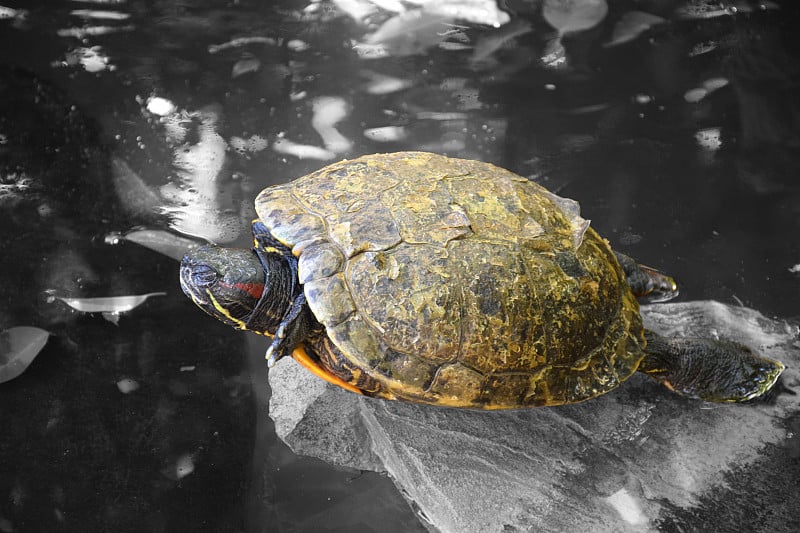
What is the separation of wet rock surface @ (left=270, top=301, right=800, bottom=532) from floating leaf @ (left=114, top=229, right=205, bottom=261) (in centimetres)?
81

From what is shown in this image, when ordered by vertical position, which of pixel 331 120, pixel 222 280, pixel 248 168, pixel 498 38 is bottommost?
pixel 248 168

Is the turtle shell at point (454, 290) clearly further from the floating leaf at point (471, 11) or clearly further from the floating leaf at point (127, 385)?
the floating leaf at point (471, 11)

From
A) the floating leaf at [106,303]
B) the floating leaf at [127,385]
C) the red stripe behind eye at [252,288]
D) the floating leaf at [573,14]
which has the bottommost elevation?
the floating leaf at [127,385]

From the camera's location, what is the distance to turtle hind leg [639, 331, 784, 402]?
245 centimetres

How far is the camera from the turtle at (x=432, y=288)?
2049 mm

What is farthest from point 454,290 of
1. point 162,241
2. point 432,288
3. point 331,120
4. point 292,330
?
point 331,120

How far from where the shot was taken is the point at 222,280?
2182 millimetres

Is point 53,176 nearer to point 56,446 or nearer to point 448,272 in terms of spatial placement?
point 56,446

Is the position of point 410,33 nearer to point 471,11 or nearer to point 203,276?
point 471,11

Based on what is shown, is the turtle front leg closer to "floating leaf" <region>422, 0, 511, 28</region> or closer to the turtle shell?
the turtle shell

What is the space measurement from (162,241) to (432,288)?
5.28 feet

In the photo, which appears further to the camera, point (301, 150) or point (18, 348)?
point (301, 150)

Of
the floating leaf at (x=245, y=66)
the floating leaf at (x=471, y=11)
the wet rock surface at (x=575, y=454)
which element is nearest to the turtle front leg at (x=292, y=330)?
the wet rock surface at (x=575, y=454)

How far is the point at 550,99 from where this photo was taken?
12.4 ft
